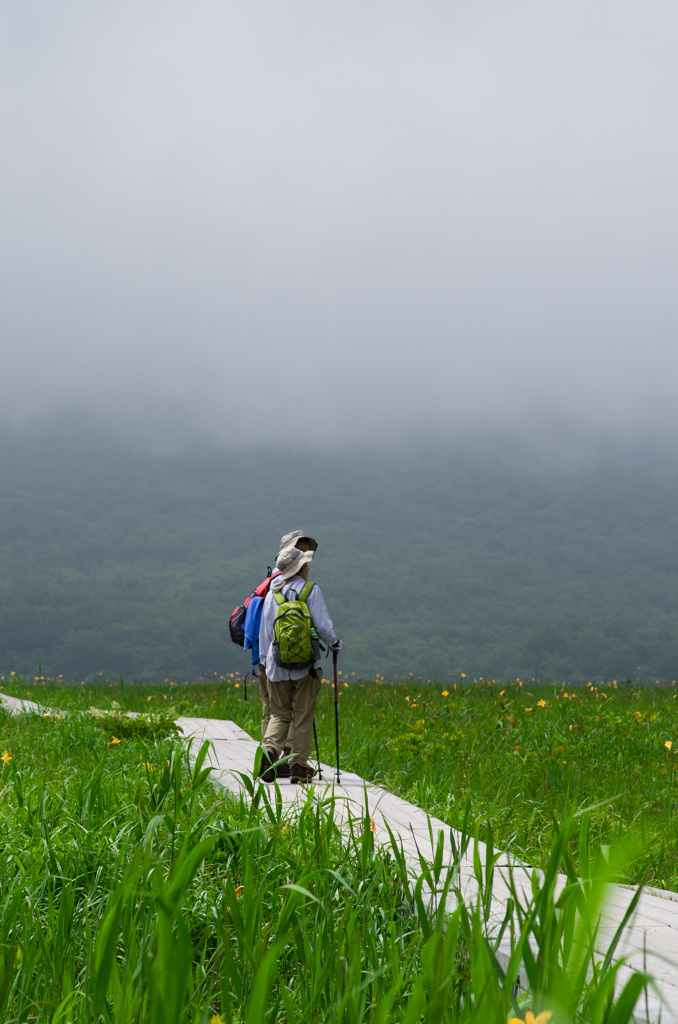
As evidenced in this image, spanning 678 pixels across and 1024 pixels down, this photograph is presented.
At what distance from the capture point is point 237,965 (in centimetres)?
256

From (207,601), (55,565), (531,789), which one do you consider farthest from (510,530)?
(531,789)

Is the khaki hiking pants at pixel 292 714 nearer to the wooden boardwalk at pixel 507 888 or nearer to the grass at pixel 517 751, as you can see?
the wooden boardwalk at pixel 507 888

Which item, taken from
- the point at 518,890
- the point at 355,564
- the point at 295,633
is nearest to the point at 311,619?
the point at 295,633

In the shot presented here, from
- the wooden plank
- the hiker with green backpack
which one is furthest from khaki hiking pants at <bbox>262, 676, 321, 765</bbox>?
the wooden plank

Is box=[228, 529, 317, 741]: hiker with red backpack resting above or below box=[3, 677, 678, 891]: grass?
above

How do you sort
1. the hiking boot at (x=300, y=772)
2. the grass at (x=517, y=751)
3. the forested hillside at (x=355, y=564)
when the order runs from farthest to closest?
the forested hillside at (x=355, y=564) < the hiking boot at (x=300, y=772) < the grass at (x=517, y=751)

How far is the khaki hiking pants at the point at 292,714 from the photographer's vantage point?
7.29 m

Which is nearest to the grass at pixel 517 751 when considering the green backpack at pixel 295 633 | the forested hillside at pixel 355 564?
the green backpack at pixel 295 633

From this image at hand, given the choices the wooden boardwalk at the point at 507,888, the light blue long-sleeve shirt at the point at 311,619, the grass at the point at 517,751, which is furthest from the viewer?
the light blue long-sleeve shirt at the point at 311,619

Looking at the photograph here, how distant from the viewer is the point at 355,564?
143625mm

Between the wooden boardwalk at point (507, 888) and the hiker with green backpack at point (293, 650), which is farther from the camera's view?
the hiker with green backpack at point (293, 650)

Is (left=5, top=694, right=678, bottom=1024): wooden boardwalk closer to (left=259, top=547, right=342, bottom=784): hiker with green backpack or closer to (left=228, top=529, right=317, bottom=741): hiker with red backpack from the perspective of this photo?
(left=259, top=547, right=342, bottom=784): hiker with green backpack

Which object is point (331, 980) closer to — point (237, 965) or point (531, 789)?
point (237, 965)

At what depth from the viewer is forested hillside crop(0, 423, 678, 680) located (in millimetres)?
103812
